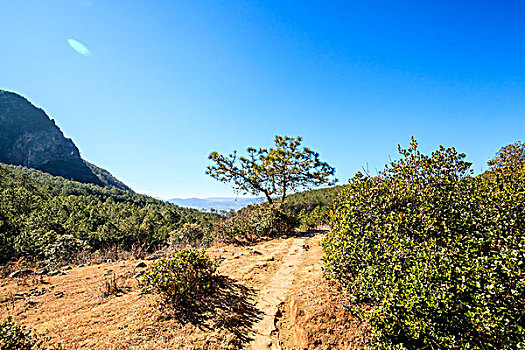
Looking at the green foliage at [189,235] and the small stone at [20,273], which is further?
the green foliage at [189,235]

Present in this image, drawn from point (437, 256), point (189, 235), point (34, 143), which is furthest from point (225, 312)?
point (34, 143)

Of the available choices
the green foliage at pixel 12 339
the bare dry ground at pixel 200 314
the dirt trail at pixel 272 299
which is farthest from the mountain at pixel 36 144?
the green foliage at pixel 12 339

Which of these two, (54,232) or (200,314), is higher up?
(200,314)

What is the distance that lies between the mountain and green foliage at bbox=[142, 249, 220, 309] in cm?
17201

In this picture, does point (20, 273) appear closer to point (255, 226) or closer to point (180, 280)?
point (180, 280)

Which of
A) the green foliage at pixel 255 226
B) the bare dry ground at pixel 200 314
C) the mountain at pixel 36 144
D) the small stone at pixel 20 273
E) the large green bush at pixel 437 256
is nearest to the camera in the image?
the large green bush at pixel 437 256

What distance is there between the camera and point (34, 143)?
161625 mm

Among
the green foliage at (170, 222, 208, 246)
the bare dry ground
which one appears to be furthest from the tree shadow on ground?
the green foliage at (170, 222, 208, 246)

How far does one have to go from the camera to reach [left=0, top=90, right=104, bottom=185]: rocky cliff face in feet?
486

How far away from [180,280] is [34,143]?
22871 centimetres

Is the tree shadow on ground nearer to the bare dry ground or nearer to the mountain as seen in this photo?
the bare dry ground

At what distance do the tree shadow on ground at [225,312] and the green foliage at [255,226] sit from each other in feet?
20.6

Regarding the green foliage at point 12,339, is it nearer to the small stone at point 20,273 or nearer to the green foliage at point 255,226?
the small stone at point 20,273

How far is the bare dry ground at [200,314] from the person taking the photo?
3822 mm
